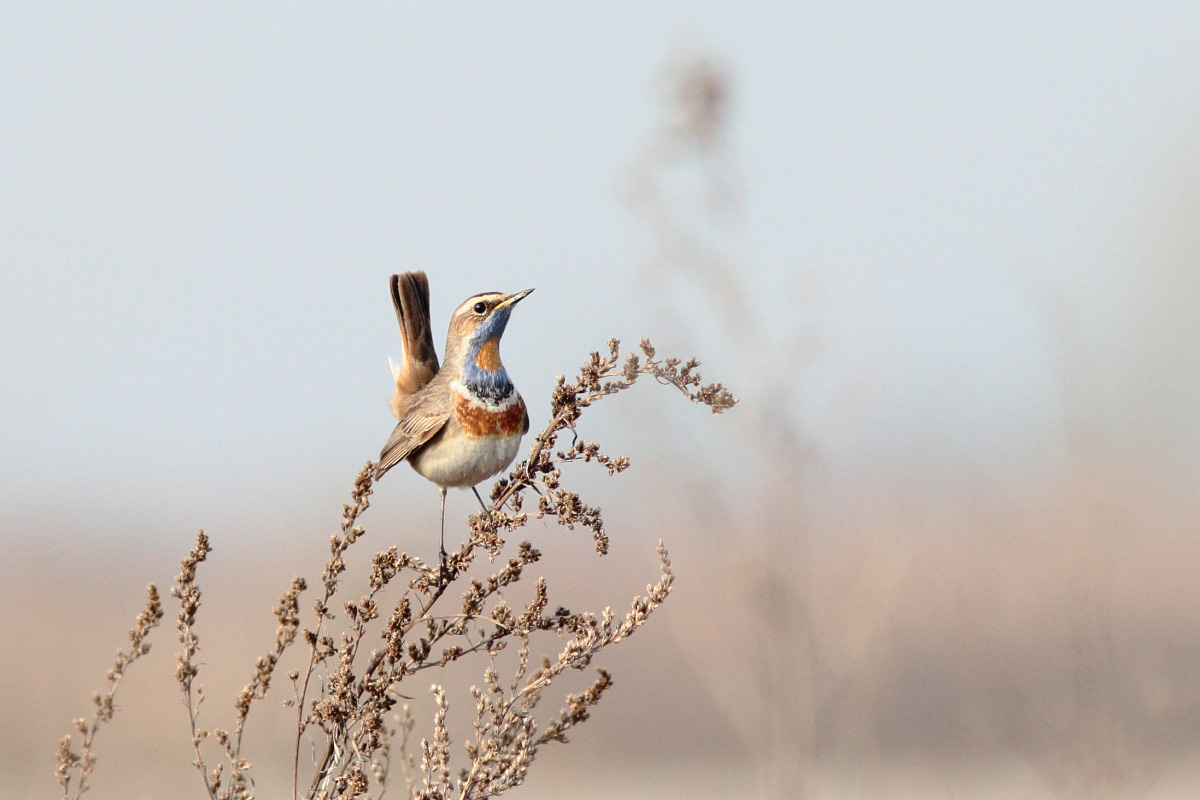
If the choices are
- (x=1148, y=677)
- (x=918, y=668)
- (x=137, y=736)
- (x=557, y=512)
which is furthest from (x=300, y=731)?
(x=918, y=668)

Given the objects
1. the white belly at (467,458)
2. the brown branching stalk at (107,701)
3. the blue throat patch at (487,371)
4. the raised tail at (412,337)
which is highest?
the raised tail at (412,337)

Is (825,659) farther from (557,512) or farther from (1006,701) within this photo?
(1006,701)

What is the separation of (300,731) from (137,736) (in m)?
13.2

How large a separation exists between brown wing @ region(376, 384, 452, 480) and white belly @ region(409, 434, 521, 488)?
67 millimetres

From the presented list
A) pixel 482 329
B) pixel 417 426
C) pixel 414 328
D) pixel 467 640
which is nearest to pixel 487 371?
pixel 482 329

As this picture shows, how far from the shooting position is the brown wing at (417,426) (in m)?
5.45

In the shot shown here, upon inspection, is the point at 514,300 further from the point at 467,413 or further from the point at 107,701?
the point at 107,701

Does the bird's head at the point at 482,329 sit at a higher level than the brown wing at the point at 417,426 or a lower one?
higher

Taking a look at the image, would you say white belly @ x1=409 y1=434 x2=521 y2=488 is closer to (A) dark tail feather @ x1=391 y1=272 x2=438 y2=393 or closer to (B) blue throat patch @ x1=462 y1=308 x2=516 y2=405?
(B) blue throat patch @ x1=462 y1=308 x2=516 y2=405

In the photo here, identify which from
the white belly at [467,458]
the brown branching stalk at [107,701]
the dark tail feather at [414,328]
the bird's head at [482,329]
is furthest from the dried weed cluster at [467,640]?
the dark tail feather at [414,328]

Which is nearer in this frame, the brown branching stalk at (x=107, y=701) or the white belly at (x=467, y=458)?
the brown branching stalk at (x=107, y=701)

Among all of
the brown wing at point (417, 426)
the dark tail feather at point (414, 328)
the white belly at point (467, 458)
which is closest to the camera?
the white belly at point (467, 458)

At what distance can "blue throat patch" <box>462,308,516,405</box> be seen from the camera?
546 centimetres

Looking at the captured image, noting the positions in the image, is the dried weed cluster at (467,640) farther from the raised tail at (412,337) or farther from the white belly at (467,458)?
the raised tail at (412,337)
